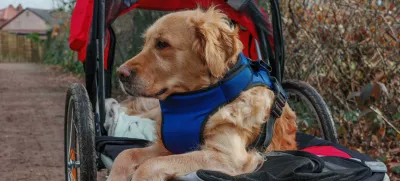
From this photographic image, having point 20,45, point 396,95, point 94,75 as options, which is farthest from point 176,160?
point 20,45

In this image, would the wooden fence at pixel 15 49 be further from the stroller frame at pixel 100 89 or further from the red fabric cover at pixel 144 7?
the stroller frame at pixel 100 89

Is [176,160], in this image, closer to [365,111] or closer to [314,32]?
[365,111]

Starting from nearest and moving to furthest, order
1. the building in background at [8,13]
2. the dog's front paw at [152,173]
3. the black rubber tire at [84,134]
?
the dog's front paw at [152,173] < the black rubber tire at [84,134] < the building in background at [8,13]

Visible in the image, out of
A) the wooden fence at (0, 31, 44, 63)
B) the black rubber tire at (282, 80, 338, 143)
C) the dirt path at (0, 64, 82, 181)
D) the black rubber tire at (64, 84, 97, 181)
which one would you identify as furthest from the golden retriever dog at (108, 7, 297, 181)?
the wooden fence at (0, 31, 44, 63)

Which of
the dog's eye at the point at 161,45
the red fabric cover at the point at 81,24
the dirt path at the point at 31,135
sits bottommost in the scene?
the dirt path at the point at 31,135

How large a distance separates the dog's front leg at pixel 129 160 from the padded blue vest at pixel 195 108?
0.53 feet

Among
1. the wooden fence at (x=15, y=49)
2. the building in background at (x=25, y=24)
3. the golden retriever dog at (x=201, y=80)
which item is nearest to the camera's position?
the golden retriever dog at (x=201, y=80)

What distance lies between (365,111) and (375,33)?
0.82 m

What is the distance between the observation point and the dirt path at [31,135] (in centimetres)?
542

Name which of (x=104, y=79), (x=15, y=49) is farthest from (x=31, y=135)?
(x=15, y=49)

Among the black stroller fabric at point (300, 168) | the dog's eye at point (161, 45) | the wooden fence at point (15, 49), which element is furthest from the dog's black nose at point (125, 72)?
the wooden fence at point (15, 49)

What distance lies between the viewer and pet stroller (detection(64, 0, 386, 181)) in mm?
Result: 3135

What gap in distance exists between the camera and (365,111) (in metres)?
4.47

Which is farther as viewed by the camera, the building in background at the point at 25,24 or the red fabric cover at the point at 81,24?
the building in background at the point at 25,24
